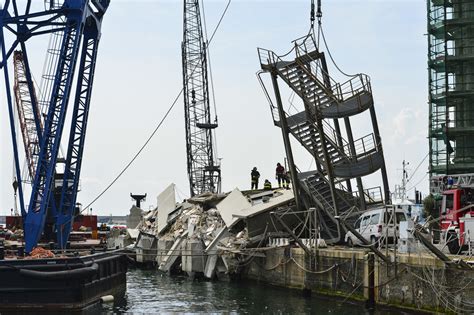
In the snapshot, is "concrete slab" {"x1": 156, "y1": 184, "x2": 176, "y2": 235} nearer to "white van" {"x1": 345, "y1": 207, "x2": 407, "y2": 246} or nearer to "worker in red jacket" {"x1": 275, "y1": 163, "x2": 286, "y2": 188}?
"worker in red jacket" {"x1": 275, "y1": 163, "x2": 286, "y2": 188}

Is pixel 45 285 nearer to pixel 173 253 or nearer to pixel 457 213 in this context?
pixel 457 213

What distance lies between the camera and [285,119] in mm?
39906

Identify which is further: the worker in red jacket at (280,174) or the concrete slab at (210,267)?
the worker in red jacket at (280,174)

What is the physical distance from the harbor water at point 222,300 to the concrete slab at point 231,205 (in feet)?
12.6

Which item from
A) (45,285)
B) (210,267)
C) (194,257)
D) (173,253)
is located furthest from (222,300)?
(173,253)

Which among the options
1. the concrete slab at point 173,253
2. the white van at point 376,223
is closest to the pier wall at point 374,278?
the white van at point 376,223

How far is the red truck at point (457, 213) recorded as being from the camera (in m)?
27.6

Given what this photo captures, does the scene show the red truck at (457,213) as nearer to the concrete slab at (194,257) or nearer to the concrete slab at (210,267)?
the concrete slab at (210,267)

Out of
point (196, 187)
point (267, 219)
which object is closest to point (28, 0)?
point (267, 219)

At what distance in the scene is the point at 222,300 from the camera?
33812mm

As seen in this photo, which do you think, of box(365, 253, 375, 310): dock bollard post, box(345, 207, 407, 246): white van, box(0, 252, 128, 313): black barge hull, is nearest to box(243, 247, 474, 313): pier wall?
box(365, 253, 375, 310): dock bollard post

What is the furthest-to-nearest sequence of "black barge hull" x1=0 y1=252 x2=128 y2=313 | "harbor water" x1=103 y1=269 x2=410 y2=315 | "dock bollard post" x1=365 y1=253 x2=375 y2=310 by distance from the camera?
"harbor water" x1=103 y1=269 x2=410 y2=315 < "dock bollard post" x1=365 y1=253 x2=375 y2=310 < "black barge hull" x1=0 y1=252 x2=128 y2=313

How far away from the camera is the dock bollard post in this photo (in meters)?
28.2

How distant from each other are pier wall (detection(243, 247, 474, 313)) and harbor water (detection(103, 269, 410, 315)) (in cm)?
50
